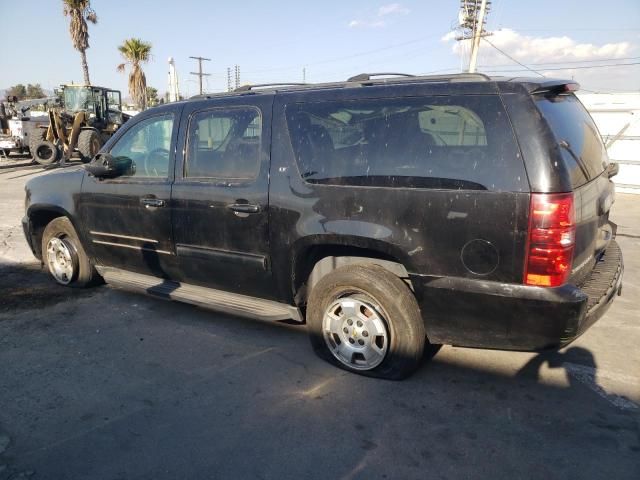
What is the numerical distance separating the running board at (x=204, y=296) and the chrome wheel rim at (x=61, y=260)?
44 centimetres

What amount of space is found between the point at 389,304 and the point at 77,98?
1927cm

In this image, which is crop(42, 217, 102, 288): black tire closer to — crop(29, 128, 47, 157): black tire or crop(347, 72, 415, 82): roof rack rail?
crop(347, 72, 415, 82): roof rack rail

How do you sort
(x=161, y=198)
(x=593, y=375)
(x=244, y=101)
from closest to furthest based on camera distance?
(x=593, y=375) → (x=244, y=101) → (x=161, y=198)

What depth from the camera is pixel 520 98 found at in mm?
2625

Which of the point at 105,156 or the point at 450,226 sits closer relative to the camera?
the point at 450,226

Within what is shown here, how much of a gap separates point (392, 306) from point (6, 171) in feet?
57.3

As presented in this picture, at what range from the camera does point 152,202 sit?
3.99 meters

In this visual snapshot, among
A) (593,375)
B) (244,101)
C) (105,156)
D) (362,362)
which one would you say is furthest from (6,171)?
(593,375)

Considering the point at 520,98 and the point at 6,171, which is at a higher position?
the point at 520,98

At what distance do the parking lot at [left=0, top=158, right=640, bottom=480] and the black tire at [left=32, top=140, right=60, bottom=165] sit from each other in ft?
47.2

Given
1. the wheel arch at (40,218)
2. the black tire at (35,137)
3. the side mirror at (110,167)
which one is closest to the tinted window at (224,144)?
the side mirror at (110,167)

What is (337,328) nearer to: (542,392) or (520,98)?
(542,392)

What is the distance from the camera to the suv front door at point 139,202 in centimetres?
402

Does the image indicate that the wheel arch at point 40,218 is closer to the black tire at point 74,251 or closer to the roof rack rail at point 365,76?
the black tire at point 74,251
